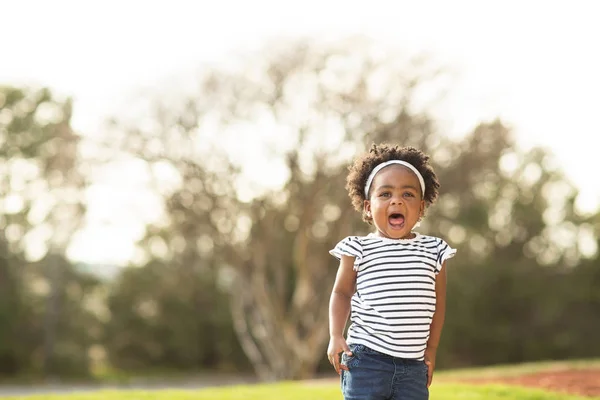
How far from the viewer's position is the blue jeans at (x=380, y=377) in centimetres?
352

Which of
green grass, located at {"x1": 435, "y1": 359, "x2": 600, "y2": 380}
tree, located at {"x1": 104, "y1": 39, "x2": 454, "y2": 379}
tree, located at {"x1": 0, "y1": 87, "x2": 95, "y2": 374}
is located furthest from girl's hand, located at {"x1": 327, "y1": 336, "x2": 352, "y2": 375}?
tree, located at {"x1": 0, "y1": 87, "x2": 95, "y2": 374}

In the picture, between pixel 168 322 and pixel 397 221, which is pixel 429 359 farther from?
pixel 168 322

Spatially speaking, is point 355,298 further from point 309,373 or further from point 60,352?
point 60,352

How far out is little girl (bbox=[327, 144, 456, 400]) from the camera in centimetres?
354

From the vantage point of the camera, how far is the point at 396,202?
3.64 metres

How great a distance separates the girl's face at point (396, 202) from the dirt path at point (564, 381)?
635 centimetres

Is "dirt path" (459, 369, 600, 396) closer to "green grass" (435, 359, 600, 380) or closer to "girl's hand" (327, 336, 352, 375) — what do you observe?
"green grass" (435, 359, 600, 380)

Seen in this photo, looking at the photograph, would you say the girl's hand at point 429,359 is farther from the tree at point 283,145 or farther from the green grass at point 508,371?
the tree at point 283,145

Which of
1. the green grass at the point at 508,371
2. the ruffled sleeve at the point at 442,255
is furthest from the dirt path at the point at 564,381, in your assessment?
the ruffled sleeve at the point at 442,255

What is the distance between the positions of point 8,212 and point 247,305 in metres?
9.62

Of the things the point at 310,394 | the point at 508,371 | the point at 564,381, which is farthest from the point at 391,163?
the point at 508,371

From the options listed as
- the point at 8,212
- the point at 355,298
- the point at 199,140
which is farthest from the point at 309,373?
the point at 355,298

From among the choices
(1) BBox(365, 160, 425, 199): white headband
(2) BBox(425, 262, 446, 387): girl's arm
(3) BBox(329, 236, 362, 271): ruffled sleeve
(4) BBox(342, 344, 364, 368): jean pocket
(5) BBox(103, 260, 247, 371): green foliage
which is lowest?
(5) BBox(103, 260, 247, 371): green foliage

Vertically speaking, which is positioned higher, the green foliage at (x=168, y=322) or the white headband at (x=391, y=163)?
the white headband at (x=391, y=163)
